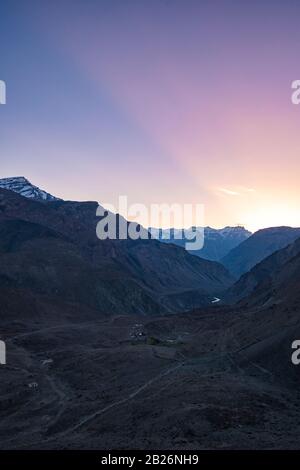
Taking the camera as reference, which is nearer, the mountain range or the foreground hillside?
the foreground hillside

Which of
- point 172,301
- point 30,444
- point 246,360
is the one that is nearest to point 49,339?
point 246,360

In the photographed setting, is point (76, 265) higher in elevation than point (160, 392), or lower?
higher

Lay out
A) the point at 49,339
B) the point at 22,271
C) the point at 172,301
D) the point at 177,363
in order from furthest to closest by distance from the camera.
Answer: the point at 172,301
the point at 22,271
the point at 49,339
the point at 177,363

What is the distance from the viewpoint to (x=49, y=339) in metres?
69.8

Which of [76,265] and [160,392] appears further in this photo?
[76,265]

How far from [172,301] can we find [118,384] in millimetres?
110863

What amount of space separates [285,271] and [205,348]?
55712 millimetres

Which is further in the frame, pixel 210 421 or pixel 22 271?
pixel 22 271

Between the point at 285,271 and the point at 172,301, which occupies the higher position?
the point at 285,271

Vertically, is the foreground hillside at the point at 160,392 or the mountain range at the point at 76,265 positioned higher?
the mountain range at the point at 76,265

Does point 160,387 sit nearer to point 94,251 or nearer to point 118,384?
point 118,384

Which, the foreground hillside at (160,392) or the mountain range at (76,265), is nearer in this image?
the foreground hillside at (160,392)

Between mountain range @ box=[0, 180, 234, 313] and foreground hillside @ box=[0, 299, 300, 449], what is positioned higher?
mountain range @ box=[0, 180, 234, 313]
